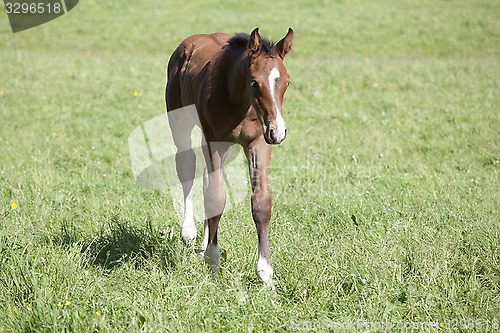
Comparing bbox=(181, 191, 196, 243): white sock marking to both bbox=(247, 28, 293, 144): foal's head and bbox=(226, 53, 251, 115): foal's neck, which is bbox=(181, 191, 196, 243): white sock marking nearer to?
bbox=(226, 53, 251, 115): foal's neck

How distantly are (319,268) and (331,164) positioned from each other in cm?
276

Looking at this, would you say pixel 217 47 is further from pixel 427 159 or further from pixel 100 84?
pixel 100 84

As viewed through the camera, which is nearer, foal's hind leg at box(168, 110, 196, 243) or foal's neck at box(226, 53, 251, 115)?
foal's neck at box(226, 53, 251, 115)

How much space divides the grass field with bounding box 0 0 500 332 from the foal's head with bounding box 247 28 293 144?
3.46 ft

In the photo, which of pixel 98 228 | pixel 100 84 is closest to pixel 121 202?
pixel 98 228

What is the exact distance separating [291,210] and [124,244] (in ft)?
5.42

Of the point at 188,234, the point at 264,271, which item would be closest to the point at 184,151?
the point at 188,234

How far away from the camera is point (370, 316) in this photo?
3.00 metres

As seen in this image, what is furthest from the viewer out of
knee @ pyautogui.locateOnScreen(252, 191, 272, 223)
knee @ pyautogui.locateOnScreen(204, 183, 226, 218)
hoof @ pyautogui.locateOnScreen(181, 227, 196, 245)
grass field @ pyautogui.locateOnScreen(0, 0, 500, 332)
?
hoof @ pyautogui.locateOnScreen(181, 227, 196, 245)

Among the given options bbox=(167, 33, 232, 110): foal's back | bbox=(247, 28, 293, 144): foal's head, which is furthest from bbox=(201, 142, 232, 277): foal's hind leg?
bbox=(247, 28, 293, 144): foal's head

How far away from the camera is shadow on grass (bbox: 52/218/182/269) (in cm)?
372

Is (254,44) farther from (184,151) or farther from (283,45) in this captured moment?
(184,151)

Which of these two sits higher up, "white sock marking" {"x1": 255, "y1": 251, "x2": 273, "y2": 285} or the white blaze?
the white blaze

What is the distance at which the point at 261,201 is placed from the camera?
346cm
